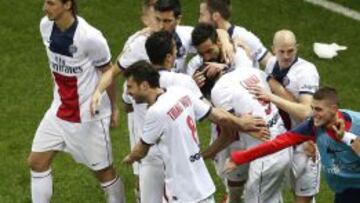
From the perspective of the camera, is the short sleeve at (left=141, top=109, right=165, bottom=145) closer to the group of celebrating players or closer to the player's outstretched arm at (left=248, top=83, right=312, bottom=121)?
the group of celebrating players

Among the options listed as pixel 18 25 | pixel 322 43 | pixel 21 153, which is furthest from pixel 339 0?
pixel 21 153

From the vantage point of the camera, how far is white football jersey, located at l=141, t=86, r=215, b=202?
7609mm

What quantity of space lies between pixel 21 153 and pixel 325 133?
14.9ft

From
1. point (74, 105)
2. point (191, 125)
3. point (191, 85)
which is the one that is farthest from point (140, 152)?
point (74, 105)

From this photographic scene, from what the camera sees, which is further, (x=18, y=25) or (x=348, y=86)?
(x=18, y=25)

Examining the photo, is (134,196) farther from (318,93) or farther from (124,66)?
(318,93)

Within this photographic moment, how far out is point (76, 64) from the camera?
8836 mm

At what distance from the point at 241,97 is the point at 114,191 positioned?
5.84 feet

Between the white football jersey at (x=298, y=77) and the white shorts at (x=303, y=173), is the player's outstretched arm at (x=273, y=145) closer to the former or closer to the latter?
the white football jersey at (x=298, y=77)

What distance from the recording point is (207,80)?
28.1 ft

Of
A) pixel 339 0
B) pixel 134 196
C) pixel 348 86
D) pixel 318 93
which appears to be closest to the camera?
pixel 318 93

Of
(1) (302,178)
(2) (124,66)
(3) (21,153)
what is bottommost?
(3) (21,153)

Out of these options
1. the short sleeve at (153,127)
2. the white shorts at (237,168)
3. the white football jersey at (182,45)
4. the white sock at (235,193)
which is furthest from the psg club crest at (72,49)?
the white sock at (235,193)

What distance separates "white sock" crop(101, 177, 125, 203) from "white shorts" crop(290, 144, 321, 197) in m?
1.65
